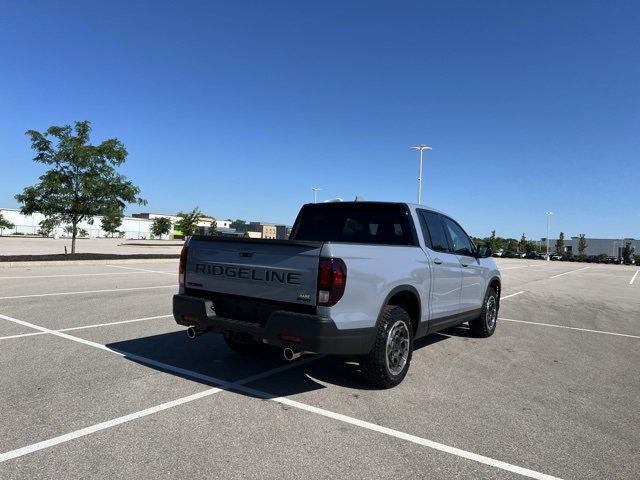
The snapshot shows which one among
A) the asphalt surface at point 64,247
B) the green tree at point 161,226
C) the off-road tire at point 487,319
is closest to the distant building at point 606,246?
the green tree at point 161,226

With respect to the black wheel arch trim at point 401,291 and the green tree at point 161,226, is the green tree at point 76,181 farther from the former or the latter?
the green tree at point 161,226

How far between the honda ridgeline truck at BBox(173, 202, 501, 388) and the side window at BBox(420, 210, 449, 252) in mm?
17

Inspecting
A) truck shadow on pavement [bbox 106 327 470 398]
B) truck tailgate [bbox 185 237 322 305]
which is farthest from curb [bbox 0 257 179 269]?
truck tailgate [bbox 185 237 322 305]

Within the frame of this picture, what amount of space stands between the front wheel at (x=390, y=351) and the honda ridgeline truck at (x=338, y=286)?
0.01 m

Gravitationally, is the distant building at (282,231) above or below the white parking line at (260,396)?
above

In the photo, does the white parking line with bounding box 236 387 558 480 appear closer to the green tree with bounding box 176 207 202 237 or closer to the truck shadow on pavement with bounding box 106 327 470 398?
the truck shadow on pavement with bounding box 106 327 470 398

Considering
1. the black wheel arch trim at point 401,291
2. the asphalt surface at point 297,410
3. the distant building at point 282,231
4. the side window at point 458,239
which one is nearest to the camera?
the asphalt surface at point 297,410

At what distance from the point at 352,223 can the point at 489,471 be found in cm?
332

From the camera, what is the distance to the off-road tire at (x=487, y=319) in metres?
7.11

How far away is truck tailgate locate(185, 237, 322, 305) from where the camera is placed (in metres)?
3.92

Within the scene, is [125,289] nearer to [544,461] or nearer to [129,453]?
[129,453]

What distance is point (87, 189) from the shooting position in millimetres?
19000

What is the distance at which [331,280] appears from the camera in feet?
12.5

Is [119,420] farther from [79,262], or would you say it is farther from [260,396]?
[79,262]
